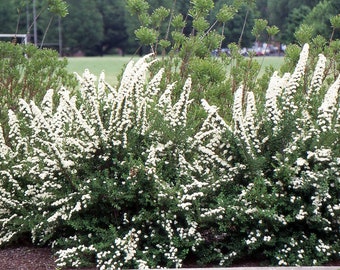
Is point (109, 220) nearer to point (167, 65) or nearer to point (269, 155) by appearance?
point (269, 155)

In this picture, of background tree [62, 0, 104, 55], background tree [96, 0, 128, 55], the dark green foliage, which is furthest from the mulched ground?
background tree [62, 0, 104, 55]

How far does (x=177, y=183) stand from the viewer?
490 centimetres

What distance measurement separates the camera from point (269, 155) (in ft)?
16.8

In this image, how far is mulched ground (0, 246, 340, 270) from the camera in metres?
4.91

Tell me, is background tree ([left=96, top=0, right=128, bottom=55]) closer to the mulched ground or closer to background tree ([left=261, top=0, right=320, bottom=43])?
background tree ([left=261, top=0, right=320, bottom=43])

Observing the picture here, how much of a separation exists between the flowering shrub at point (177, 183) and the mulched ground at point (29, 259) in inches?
3.9

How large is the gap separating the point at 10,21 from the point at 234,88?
5348 centimetres

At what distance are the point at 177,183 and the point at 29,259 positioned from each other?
1348mm

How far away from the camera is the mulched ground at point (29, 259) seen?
4.91 m

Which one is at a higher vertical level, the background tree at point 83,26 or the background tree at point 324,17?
the background tree at point 324,17

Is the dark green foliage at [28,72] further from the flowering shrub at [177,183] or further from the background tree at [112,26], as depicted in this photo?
the background tree at [112,26]

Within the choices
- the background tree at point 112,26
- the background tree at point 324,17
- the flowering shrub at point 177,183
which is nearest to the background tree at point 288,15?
the background tree at point 324,17

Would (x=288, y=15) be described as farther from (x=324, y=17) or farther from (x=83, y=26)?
(x=83, y=26)

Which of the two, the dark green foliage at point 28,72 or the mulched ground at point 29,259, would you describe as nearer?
the mulched ground at point 29,259
